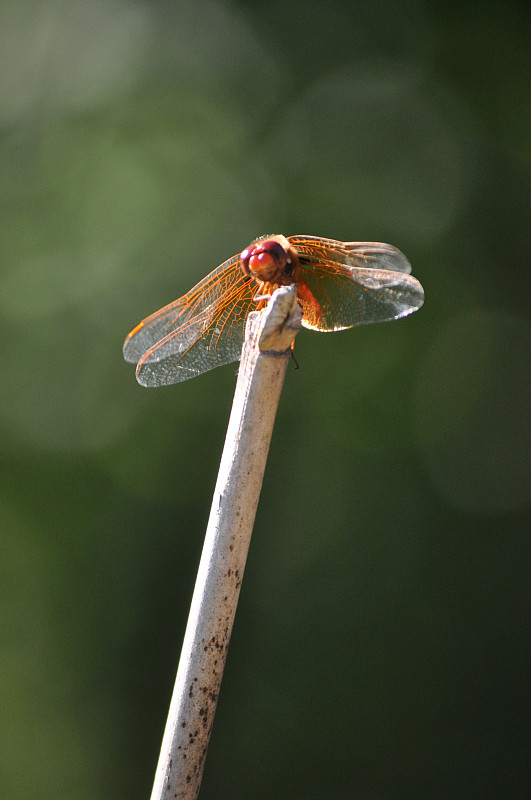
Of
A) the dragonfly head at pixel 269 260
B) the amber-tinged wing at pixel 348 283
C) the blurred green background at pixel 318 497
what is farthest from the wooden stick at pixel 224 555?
the blurred green background at pixel 318 497

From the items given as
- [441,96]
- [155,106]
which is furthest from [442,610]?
[155,106]

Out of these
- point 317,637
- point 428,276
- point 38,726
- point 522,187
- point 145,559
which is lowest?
point 38,726

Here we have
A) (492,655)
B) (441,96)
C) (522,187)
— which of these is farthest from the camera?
(441,96)

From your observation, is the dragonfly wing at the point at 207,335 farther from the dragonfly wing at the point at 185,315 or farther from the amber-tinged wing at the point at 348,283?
the amber-tinged wing at the point at 348,283

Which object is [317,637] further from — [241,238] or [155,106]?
[155,106]

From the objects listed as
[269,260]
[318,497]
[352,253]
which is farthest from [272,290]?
[318,497]

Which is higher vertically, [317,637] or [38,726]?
[317,637]

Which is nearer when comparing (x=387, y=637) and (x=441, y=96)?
(x=387, y=637)

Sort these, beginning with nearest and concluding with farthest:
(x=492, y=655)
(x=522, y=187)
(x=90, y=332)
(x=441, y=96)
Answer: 1. (x=492, y=655)
2. (x=522, y=187)
3. (x=441, y=96)
4. (x=90, y=332)
